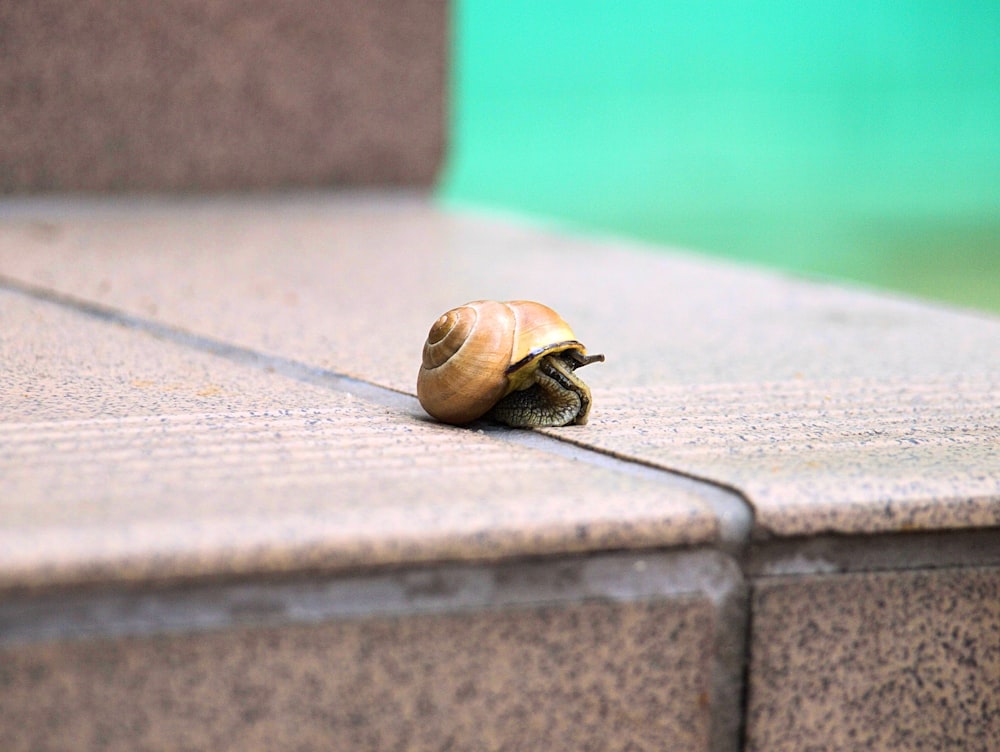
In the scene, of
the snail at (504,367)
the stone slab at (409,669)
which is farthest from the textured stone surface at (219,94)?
the stone slab at (409,669)

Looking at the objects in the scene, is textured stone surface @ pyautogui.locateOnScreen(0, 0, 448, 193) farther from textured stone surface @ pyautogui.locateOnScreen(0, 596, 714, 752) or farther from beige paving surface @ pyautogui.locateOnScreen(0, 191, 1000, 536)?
textured stone surface @ pyautogui.locateOnScreen(0, 596, 714, 752)

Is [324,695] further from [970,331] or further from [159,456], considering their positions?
[970,331]

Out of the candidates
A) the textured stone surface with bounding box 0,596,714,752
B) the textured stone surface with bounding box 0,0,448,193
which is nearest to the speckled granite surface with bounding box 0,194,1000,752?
the textured stone surface with bounding box 0,596,714,752

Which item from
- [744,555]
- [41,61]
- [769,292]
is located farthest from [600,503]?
[41,61]

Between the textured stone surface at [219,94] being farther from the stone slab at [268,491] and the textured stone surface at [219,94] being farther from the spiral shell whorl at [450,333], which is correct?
the spiral shell whorl at [450,333]

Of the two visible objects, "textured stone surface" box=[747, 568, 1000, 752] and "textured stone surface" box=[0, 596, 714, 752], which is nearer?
"textured stone surface" box=[0, 596, 714, 752]
